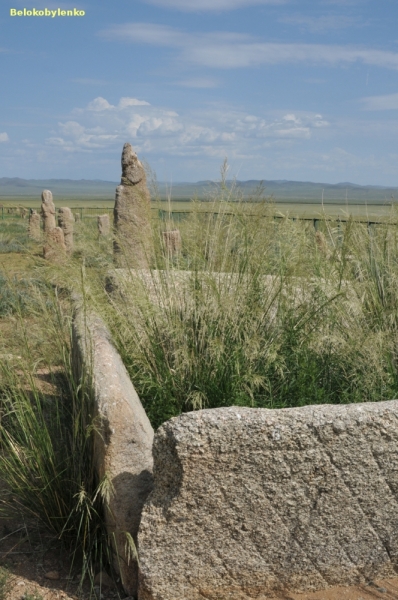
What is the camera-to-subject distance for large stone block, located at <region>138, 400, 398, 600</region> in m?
2.61

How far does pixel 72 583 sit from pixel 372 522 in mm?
1291

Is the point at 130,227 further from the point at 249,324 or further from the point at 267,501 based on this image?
the point at 267,501

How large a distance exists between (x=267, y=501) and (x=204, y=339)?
1.07 metres

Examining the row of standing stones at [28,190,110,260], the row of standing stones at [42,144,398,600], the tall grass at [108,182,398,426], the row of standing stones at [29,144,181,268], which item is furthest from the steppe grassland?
the row of standing stones at [28,190,110,260]

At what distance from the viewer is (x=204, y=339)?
3.58 metres

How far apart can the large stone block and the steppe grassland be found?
0.44 meters

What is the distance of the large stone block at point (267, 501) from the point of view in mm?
2605

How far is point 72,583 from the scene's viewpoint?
293 centimetres

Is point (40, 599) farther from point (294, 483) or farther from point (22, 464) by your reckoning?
point (294, 483)

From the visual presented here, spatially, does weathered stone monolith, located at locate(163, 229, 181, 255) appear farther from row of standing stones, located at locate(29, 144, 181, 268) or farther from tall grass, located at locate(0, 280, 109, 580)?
tall grass, located at locate(0, 280, 109, 580)

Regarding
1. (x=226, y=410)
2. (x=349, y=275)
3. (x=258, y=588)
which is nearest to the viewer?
(x=226, y=410)

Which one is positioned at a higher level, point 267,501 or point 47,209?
point 47,209

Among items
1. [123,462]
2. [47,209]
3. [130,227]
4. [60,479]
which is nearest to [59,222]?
[47,209]

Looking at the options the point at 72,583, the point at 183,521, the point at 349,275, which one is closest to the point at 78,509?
the point at 72,583
